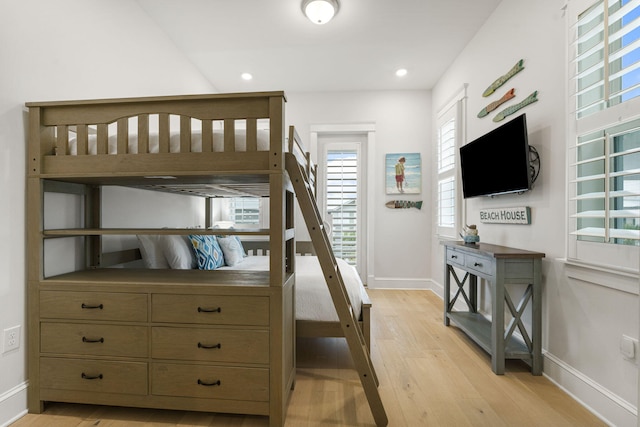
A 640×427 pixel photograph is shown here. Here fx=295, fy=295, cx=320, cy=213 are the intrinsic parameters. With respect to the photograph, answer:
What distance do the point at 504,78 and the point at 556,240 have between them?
1419 millimetres

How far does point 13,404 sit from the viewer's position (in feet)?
4.98

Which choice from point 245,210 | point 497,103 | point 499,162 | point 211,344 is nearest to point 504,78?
point 497,103

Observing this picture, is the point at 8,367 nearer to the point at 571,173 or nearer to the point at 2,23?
the point at 2,23

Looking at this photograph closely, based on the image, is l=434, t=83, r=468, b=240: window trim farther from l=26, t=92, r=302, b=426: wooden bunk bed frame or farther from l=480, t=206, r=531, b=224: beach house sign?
l=26, t=92, r=302, b=426: wooden bunk bed frame

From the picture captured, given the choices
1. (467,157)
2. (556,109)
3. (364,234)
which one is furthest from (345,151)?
(556,109)

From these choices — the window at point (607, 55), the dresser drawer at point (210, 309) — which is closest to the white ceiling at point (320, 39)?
the window at point (607, 55)

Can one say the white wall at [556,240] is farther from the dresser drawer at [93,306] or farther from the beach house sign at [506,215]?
the dresser drawer at [93,306]

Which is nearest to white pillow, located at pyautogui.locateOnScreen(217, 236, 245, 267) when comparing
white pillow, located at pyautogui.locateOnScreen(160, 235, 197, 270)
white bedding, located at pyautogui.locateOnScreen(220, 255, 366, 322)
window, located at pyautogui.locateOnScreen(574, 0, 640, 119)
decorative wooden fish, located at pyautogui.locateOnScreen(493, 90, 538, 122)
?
white pillow, located at pyautogui.locateOnScreen(160, 235, 197, 270)

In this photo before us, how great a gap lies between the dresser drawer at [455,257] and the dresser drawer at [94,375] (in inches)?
93.2

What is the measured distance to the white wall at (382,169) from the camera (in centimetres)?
423

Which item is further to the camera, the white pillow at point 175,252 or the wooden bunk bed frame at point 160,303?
the white pillow at point 175,252

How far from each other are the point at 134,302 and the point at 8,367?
709mm

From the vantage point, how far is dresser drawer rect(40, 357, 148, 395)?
59.9 inches

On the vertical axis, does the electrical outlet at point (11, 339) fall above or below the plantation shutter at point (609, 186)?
below
